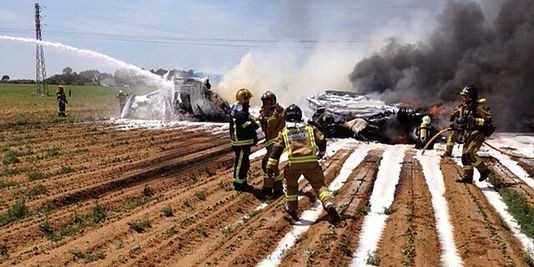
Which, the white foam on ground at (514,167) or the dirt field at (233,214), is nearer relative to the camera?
the dirt field at (233,214)

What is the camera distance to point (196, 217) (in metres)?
7.28

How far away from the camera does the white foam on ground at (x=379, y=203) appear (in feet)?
19.6

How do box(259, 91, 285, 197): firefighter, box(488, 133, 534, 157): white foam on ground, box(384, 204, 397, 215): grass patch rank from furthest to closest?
box(488, 133, 534, 157): white foam on ground < box(259, 91, 285, 197): firefighter < box(384, 204, 397, 215): grass patch

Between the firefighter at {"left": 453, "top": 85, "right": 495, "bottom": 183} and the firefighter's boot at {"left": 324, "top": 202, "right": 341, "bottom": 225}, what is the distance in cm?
384

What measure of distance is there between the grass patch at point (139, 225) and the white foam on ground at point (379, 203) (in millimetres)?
2708

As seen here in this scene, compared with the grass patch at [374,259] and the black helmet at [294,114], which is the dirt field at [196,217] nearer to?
the grass patch at [374,259]

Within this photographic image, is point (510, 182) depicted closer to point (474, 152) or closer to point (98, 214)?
point (474, 152)

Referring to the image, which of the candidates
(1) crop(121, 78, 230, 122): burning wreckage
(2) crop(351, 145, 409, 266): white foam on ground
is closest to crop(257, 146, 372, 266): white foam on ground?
(2) crop(351, 145, 409, 266): white foam on ground

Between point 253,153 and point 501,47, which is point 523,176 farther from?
point 501,47

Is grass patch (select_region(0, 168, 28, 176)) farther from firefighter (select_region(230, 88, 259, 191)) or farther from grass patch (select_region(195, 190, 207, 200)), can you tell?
firefighter (select_region(230, 88, 259, 191))

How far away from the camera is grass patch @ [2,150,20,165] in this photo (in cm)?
1162

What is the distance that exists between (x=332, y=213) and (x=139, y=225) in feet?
8.15

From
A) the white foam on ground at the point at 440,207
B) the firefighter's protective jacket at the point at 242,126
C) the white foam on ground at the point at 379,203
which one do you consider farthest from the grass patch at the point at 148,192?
the white foam on ground at the point at 440,207

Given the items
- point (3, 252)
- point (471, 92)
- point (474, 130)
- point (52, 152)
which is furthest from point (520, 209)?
point (52, 152)
